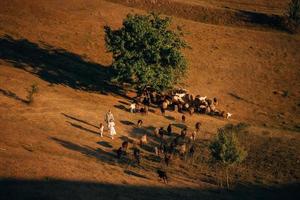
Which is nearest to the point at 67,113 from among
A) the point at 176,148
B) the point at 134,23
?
the point at 176,148

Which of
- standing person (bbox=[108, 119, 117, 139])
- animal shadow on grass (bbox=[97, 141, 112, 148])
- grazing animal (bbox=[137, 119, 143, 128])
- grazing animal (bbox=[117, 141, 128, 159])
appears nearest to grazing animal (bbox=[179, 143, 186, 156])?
grazing animal (bbox=[117, 141, 128, 159])

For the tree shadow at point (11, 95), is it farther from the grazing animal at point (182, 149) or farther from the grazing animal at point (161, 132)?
the grazing animal at point (182, 149)

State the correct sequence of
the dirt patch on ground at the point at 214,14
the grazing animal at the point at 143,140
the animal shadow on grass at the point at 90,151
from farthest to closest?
1. the dirt patch on ground at the point at 214,14
2. the grazing animal at the point at 143,140
3. the animal shadow on grass at the point at 90,151

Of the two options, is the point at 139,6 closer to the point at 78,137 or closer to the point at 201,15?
the point at 201,15

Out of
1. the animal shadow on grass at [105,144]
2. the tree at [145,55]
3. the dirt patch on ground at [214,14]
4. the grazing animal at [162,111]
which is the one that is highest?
the dirt patch on ground at [214,14]

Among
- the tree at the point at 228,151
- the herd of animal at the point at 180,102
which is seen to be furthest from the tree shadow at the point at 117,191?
the herd of animal at the point at 180,102

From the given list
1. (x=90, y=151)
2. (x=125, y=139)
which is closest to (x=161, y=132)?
(x=125, y=139)
